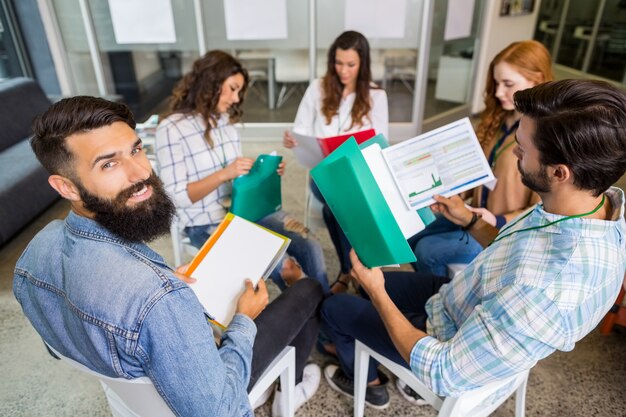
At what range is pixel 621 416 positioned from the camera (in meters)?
1.66

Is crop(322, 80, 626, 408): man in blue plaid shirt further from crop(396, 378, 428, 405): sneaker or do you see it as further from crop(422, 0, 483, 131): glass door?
crop(422, 0, 483, 131): glass door

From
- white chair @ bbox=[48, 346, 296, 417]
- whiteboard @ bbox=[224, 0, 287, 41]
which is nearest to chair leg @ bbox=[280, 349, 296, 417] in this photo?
white chair @ bbox=[48, 346, 296, 417]

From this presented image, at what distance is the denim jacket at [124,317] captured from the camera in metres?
0.82

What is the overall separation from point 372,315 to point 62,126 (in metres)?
1.06

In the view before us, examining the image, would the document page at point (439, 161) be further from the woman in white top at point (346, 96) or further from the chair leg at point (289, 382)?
the woman in white top at point (346, 96)

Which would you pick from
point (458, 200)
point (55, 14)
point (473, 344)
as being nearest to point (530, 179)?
point (473, 344)

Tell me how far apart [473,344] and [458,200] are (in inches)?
27.5

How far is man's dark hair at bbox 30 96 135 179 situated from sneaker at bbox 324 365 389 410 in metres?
1.30

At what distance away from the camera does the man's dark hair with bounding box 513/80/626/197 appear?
0.87 meters

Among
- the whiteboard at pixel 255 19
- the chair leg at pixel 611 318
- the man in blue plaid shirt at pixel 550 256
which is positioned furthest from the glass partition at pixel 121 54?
the chair leg at pixel 611 318

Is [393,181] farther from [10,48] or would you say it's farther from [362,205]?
[10,48]

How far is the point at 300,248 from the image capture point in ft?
6.28

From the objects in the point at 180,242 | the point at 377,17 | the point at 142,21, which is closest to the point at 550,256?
the point at 180,242

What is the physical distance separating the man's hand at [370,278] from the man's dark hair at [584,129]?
56 centimetres
